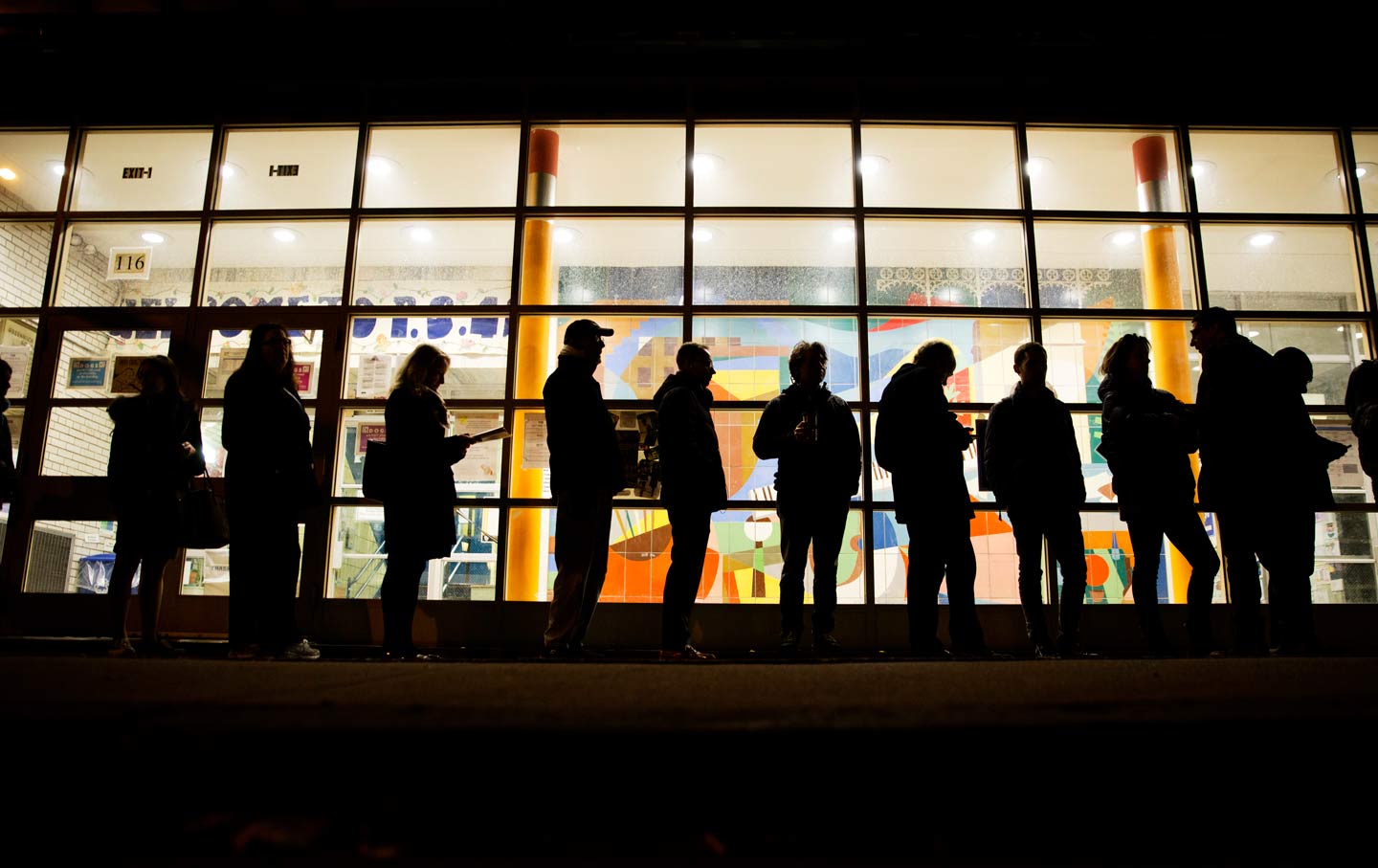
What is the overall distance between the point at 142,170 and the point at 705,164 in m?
4.53

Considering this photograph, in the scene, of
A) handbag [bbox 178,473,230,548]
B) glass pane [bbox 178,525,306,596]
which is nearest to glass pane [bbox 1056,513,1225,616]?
handbag [bbox 178,473,230,548]

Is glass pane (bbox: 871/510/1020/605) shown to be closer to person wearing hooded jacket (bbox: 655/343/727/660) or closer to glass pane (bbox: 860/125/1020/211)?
person wearing hooded jacket (bbox: 655/343/727/660)

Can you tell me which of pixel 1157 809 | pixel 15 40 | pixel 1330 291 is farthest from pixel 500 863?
pixel 15 40

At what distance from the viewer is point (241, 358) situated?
20.5 feet

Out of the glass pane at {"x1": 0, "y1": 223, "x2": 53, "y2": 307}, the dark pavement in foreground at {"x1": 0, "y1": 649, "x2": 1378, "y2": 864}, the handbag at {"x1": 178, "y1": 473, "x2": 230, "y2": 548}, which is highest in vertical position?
the glass pane at {"x1": 0, "y1": 223, "x2": 53, "y2": 307}

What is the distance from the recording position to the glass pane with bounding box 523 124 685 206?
6492 mm

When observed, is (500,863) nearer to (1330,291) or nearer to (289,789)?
(289,789)

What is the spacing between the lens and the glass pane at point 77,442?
20.0 ft

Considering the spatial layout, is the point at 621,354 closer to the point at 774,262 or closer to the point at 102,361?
the point at 774,262

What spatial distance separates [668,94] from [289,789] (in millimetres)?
6252

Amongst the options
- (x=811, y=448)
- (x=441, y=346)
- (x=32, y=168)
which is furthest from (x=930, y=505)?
(x=32, y=168)

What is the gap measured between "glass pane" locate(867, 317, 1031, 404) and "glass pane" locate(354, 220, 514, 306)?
2838 mm

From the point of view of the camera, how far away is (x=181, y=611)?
227 inches

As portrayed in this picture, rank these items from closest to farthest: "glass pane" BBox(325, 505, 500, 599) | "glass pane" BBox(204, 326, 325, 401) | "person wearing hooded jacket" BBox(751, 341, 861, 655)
Result: "person wearing hooded jacket" BBox(751, 341, 861, 655), "glass pane" BBox(325, 505, 500, 599), "glass pane" BBox(204, 326, 325, 401)
